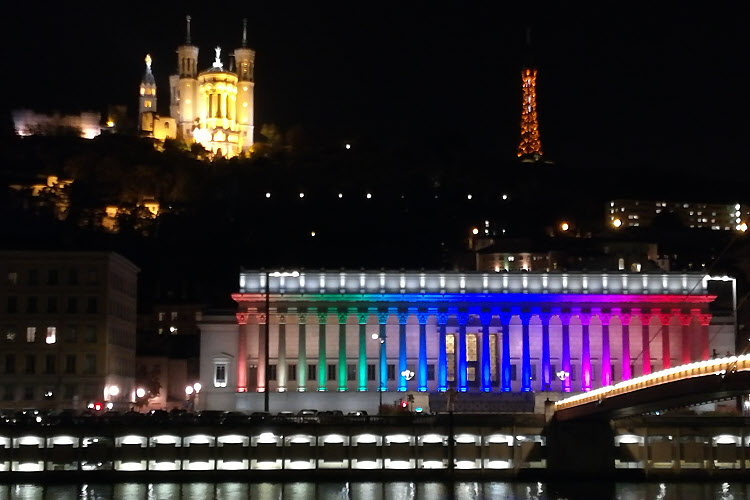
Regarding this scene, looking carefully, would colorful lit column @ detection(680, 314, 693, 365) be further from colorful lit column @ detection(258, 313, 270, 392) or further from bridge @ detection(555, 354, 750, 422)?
bridge @ detection(555, 354, 750, 422)

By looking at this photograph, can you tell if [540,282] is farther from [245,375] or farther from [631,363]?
[245,375]

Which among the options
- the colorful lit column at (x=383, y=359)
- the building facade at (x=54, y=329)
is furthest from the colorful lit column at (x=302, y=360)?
the building facade at (x=54, y=329)

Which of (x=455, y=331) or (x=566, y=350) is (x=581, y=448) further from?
(x=455, y=331)

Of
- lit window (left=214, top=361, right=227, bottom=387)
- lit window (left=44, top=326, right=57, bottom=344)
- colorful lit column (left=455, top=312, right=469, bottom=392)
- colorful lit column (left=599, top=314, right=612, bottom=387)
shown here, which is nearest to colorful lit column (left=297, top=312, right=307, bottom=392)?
lit window (left=214, top=361, right=227, bottom=387)

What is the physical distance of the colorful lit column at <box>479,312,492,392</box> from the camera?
136000mm

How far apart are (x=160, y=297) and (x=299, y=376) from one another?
52120 millimetres

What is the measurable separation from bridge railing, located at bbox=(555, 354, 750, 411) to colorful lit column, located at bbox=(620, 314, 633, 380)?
157ft

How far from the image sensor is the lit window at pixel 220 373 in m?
136

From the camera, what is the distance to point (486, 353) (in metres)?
138

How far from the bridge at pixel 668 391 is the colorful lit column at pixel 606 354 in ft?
151

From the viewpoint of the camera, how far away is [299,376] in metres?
135

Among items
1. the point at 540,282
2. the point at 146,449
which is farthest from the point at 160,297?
the point at 146,449

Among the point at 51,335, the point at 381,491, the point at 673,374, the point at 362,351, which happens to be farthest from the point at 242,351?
the point at 673,374

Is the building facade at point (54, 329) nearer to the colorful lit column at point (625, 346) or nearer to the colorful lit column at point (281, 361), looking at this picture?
the colorful lit column at point (281, 361)
